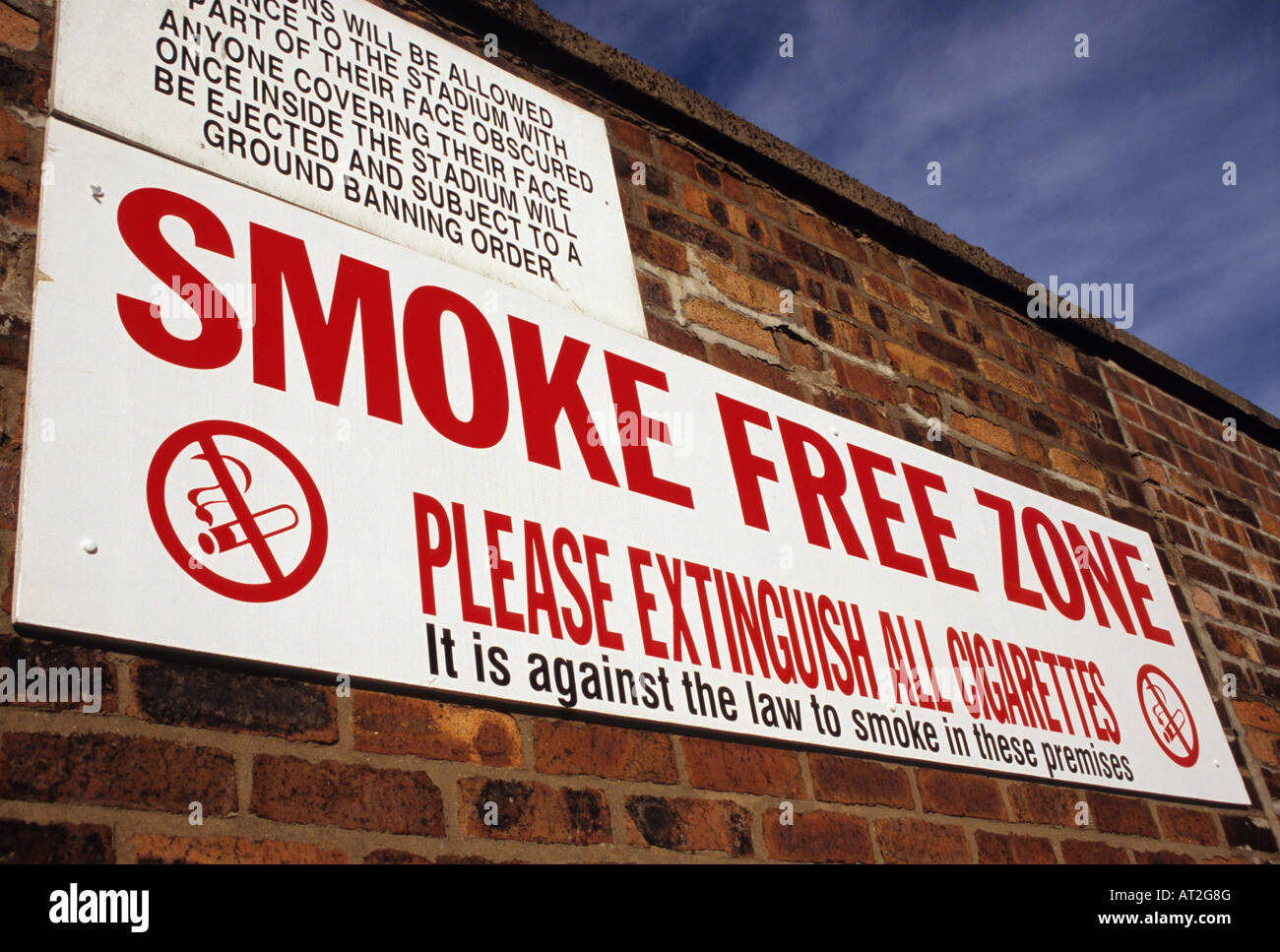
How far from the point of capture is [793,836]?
67.5 inches

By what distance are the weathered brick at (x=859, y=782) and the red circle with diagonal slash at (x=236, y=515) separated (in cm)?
88

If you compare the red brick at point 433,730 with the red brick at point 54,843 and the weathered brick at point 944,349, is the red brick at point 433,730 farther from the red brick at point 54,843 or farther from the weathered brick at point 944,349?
the weathered brick at point 944,349

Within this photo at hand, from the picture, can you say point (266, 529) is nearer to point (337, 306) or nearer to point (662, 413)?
point (337, 306)

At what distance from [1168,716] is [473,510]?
179 centimetres

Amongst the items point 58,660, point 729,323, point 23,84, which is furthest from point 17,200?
point 729,323

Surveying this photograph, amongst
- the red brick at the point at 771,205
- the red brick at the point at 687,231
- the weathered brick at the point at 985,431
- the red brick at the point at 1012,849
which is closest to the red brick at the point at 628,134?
the red brick at the point at 687,231

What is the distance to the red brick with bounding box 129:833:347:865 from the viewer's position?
3.83 feet

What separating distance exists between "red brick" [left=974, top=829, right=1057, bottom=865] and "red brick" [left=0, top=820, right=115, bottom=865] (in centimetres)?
143

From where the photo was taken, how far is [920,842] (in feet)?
6.15

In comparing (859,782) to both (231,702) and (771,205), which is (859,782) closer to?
(231,702)

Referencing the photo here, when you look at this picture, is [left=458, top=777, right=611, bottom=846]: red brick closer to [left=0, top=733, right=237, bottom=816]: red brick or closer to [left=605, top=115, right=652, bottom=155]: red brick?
[left=0, top=733, right=237, bottom=816]: red brick

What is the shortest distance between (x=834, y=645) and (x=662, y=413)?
1.66ft

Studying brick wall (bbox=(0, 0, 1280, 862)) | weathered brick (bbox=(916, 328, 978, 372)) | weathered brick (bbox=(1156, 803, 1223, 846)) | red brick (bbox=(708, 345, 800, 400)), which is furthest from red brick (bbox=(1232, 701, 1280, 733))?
red brick (bbox=(708, 345, 800, 400))

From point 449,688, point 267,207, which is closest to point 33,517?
point 449,688
